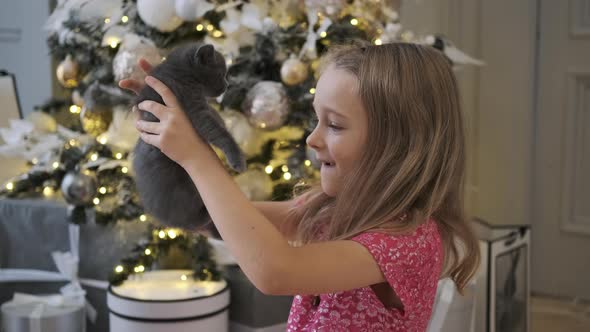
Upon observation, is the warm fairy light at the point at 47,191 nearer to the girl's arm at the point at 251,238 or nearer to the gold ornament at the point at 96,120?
the gold ornament at the point at 96,120

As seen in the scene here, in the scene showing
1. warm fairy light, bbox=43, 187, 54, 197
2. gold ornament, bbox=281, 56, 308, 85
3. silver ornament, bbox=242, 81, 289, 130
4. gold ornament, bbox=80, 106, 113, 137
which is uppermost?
gold ornament, bbox=281, 56, 308, 85

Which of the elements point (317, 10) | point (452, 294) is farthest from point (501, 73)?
point (452, 294)

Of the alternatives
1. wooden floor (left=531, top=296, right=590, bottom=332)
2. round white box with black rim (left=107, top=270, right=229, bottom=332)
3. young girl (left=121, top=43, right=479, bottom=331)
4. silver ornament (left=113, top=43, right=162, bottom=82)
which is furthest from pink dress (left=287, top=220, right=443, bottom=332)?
wooden floor (left=531, top=296, right=590, bottom=332)

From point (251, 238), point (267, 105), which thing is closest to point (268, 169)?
point (267, 105)

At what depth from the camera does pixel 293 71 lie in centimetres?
156

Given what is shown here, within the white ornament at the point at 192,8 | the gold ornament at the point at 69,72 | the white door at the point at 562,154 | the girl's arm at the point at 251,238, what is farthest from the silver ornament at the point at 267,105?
the white door at the point at 562,154

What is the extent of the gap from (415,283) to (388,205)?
93 millimetres

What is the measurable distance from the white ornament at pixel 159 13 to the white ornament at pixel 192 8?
0.02 metres

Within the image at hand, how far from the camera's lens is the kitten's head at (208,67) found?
0.68m

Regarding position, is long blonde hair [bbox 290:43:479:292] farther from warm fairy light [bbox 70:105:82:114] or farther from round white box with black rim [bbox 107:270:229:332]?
warm fairy light [bbox 70:105:82:114]

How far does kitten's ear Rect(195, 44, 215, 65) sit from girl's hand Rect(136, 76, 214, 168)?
5cm

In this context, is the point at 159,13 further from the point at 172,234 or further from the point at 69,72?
the point at 172,234

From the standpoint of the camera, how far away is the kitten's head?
0.68 metres

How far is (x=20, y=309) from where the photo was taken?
1.55 m
